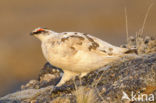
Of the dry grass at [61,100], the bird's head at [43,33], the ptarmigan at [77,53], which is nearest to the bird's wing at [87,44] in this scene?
the ptarmigan at [77,53]

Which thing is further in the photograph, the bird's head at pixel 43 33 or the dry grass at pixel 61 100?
the bird's head at pixel 43 33

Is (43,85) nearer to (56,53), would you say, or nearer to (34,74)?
(56,53)

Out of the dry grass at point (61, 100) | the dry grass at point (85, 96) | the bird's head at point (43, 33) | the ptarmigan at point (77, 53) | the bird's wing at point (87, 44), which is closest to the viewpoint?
the dry grass at point (85, 96)

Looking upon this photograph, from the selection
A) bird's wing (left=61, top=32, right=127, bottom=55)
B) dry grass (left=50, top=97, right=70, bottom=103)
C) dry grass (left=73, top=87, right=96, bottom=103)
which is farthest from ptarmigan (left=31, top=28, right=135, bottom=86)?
dry grass (left=73, top=87, right=96, bottom=103)

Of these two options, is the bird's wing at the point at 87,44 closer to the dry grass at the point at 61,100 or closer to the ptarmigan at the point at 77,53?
the ptarmigan at the point at 77,53

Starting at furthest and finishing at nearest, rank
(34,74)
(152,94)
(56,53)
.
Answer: (34,74), (56,53), (152,94)

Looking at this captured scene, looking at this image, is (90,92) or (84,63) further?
(84,63)

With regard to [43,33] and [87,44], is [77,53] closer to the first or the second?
[87,44]

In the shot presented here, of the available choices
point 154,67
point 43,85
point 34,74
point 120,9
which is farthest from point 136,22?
point 154,67
